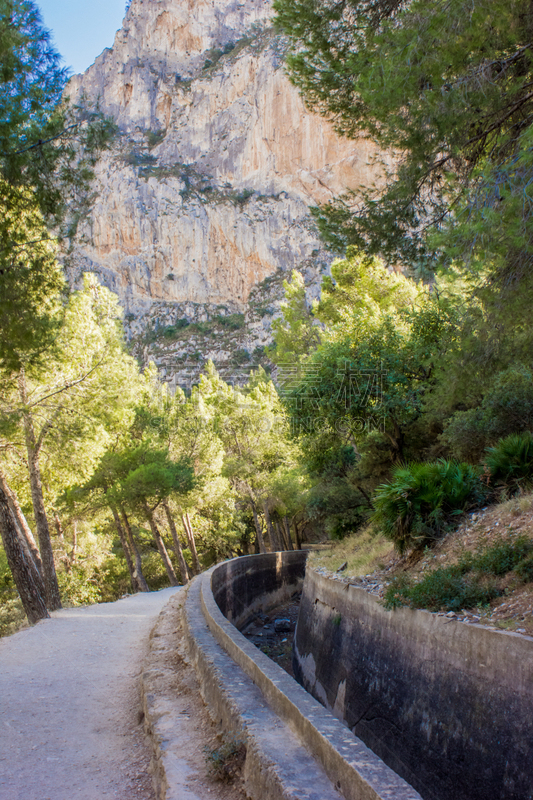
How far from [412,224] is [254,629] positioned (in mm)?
13010

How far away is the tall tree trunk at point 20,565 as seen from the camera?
8.55 m

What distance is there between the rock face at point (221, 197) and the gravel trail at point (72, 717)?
7585 cm

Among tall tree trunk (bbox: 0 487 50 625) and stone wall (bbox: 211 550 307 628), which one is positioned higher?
tall tree trunk (bbox: 0 487 50 625)

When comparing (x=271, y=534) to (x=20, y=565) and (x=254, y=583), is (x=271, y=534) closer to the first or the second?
(x=254, y=583)

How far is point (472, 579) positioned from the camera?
17.6 ft

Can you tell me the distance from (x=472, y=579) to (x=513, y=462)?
2851mm

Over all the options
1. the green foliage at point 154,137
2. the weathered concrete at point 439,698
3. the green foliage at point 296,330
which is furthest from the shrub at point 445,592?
the green foliage at point 154,137

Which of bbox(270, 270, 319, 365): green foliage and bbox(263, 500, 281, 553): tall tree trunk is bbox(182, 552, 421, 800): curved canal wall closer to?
bbox(270, 270, 319, 365): green foliage

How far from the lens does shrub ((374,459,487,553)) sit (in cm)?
722

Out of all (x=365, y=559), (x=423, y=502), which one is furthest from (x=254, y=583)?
(x=423, y=502)

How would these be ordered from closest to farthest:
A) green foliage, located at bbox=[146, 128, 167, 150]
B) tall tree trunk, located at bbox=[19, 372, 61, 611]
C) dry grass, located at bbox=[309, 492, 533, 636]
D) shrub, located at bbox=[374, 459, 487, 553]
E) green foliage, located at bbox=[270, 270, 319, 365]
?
1. dry grass, located at bbox=[309, 492, 533, 636]
2. shrub, located at bbox=[374, 459, 487, 553]
3. tall tree trunk, located at bbox=[19, 372, 61, 611]
4. green foliage, located at bbox=[270, 270, 319, 365]
5. green foliage, located at bbox=[146, 128, 167, 150]

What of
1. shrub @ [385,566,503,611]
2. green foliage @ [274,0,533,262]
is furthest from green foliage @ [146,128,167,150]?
shrub @ [385,566,503,611]

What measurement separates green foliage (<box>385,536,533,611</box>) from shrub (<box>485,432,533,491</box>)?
80.9 inches

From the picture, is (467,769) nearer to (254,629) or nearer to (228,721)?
(228,721)
